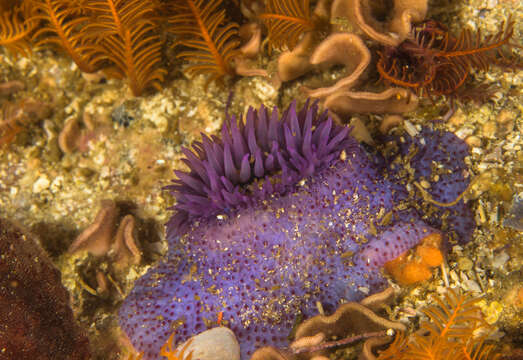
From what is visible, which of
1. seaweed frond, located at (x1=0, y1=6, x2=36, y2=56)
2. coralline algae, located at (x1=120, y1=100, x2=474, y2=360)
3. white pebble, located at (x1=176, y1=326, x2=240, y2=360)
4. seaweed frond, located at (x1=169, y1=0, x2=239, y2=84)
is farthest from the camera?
seaweed frond, located at (x1=0, y1=6, x2=36, y2=56)

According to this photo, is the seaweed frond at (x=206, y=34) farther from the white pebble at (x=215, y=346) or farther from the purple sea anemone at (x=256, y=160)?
the white pebble at (x=215, y=346)

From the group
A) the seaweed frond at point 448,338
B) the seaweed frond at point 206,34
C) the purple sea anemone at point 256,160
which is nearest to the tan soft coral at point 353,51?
the purple sea anemone at point 256,160

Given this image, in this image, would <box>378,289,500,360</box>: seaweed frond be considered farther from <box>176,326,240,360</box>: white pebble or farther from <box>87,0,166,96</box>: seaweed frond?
<box>87,0,166,96</box>: seaweed frond

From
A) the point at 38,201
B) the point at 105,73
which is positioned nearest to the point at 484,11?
the point at 105,73

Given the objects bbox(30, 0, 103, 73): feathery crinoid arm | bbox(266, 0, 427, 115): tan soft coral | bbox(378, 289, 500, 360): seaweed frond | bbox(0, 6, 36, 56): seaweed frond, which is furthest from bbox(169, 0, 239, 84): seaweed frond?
bbox(378, 289, 500, 360): seaweed frond

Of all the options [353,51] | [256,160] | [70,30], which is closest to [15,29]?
[70,30]

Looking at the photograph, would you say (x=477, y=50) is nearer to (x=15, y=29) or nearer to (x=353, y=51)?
(x=353, y=51)
